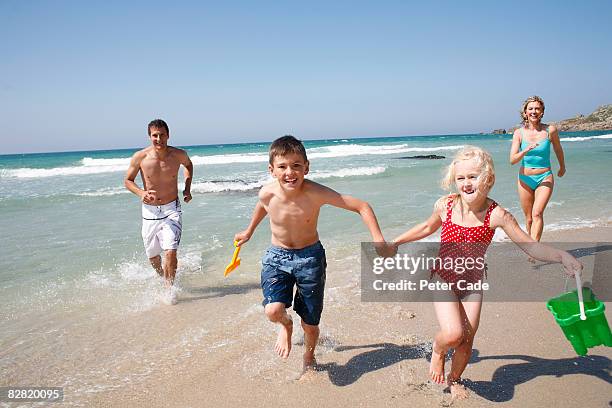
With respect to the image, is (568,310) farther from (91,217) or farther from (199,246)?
(91,217)

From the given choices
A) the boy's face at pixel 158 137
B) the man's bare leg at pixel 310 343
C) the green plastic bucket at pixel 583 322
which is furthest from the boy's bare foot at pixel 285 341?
the boy's face at pixel 158 137

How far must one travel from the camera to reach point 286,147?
2.87m

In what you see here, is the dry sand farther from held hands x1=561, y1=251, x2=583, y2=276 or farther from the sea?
held hands x1=561, y1=251, x2=583, y2=276

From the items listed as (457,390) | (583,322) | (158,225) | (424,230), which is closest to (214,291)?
(158,225)

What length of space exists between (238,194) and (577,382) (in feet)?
34.0

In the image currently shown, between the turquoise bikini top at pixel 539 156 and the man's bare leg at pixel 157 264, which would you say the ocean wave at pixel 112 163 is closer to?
the turquoise bikini top at pixel 539 156

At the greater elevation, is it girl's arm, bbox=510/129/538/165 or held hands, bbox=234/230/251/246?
girl's arm, bbox=510/129/538/165

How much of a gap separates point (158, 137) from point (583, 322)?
453 cm

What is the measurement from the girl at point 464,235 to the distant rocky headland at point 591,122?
69257mm

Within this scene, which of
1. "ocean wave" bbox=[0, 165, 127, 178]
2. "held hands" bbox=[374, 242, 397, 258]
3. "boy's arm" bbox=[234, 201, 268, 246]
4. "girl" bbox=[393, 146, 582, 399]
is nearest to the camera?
"girl" bbox=[393, 146, 582, 399]

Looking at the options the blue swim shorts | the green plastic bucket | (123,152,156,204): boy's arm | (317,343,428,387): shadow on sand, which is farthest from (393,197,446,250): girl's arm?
(123,152,156,204): boy's arm

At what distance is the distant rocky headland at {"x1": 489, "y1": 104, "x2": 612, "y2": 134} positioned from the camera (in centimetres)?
6283

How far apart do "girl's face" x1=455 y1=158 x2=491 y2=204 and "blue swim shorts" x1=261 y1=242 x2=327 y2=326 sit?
1.06 m

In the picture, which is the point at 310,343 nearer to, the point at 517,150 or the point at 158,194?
the point at 158,194
